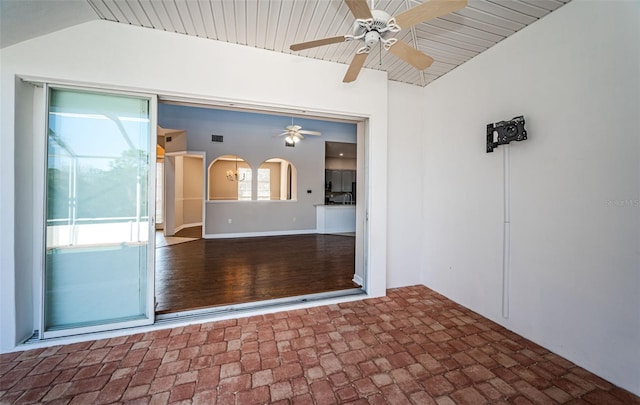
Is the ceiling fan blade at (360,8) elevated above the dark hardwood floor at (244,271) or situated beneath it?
elevated above

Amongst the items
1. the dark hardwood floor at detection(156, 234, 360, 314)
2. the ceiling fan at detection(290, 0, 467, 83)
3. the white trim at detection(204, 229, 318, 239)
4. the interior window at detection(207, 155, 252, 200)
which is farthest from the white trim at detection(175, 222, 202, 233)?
the ceiling fan at detection(290, 0, 467, 83)

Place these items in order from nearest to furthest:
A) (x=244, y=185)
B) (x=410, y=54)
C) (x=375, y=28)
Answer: (x=375, y=28), (x=410, y=54), (x=244, y=185)

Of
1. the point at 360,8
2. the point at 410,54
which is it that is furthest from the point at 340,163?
the point at 360,8

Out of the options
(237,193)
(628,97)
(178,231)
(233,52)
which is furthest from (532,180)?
(237,193)

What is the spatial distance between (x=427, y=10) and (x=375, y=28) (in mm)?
313

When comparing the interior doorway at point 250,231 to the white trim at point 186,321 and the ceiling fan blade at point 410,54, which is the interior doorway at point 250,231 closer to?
the white trim at point 186,321

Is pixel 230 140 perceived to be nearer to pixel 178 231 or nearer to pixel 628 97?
pixel 178 231

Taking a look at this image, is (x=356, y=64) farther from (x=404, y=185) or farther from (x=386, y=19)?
(x=404, y=185)

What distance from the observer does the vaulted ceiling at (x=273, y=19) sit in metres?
1.87

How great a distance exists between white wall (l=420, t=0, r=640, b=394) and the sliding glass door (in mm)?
3360

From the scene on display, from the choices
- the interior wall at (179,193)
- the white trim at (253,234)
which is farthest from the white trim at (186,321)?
the interior wall at (179,193)

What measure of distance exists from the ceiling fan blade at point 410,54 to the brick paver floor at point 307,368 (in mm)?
2355

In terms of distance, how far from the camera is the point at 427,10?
1.48 meters

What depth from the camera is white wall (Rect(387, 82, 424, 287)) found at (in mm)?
3281
